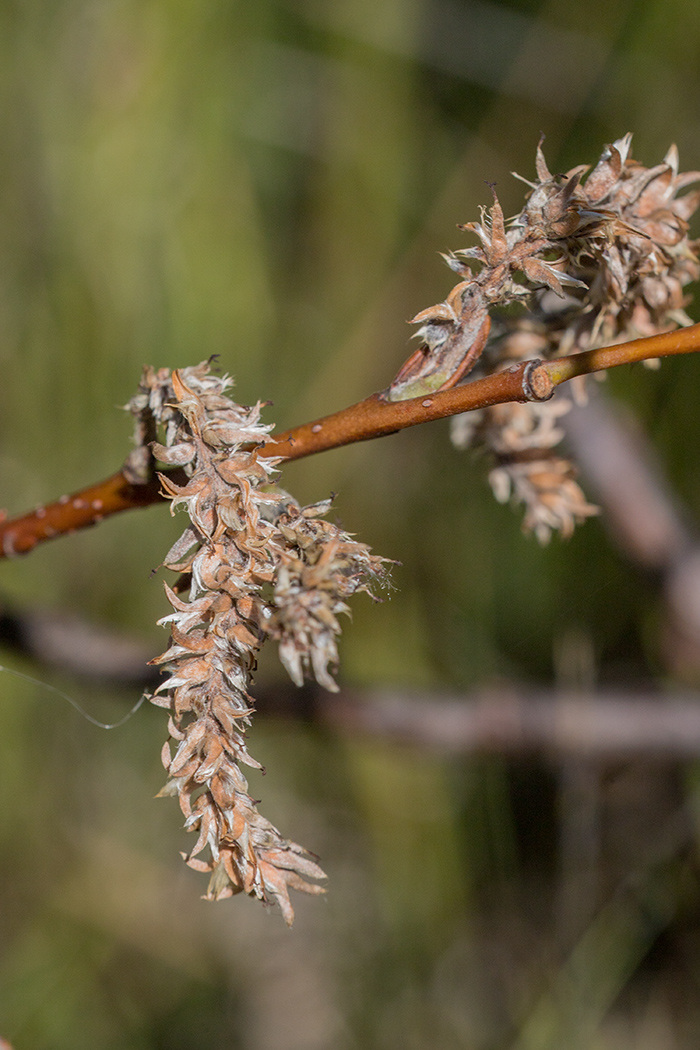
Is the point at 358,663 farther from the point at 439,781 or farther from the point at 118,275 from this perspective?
the point at 118,275

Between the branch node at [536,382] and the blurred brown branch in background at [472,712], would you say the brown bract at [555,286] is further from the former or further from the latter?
the blurred brown branch in background at [472,712]

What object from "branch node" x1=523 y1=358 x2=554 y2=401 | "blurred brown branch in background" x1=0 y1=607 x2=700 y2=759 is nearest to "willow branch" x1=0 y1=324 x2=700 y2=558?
"branch node" x1=523 y1=358 x2=554 y2=401

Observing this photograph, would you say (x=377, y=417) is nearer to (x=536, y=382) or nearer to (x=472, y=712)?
(x=536, y=382)

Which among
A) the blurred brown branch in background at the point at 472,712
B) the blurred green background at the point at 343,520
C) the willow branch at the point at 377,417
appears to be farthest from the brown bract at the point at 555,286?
the blurred green background at the point at 343,520

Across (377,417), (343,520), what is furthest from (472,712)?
(377,417)

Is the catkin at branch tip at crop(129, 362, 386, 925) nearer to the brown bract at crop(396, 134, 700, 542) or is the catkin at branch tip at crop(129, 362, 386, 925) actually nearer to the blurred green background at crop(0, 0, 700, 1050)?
the brown bract at crop(396, 134, 700, 542)

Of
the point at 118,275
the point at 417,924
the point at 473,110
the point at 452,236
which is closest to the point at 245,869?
the point at 417,924
